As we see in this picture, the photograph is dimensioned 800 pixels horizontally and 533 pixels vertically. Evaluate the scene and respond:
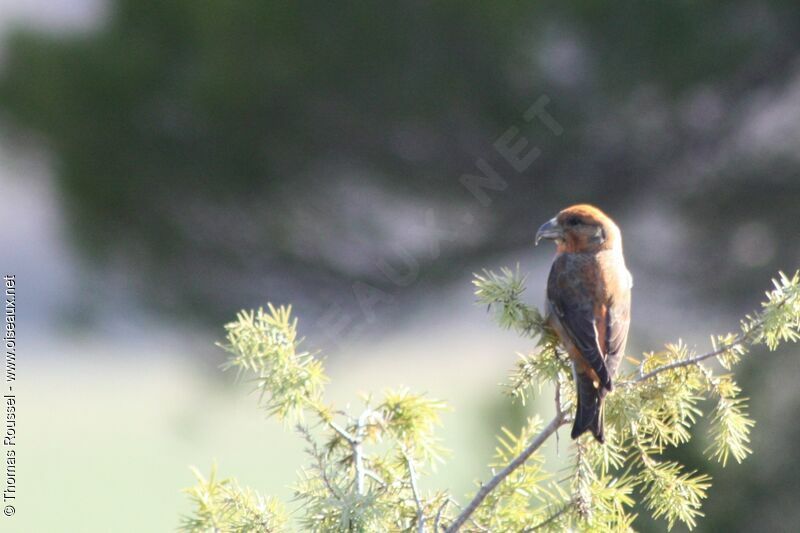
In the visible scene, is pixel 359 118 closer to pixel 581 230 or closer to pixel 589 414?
pixel 581 230

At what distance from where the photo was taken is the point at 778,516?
4.25 metres

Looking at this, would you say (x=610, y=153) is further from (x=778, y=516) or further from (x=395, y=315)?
(x=778, y=516)

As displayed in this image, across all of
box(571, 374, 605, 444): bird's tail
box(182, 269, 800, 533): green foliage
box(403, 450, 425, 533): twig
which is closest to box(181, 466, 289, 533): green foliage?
box(182, 269, 800, 533): green foliage

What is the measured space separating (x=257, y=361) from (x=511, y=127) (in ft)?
11.1

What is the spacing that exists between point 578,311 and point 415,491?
0.78 m

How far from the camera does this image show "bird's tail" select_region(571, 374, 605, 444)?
51.8 inches

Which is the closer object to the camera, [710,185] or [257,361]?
[257,361]

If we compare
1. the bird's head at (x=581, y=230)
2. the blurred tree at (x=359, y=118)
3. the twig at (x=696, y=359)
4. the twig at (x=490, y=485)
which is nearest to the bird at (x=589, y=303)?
the bird's head at (x=581, y=230)

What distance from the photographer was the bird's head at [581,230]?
210 centimetres

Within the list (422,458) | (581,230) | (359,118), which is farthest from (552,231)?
(359,118)

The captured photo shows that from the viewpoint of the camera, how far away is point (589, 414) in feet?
4.43

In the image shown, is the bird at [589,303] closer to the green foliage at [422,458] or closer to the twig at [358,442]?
the green foliage at [422,458]

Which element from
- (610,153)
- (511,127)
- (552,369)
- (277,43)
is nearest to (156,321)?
(277,43)

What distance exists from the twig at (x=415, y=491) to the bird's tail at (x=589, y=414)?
0.25 metres
